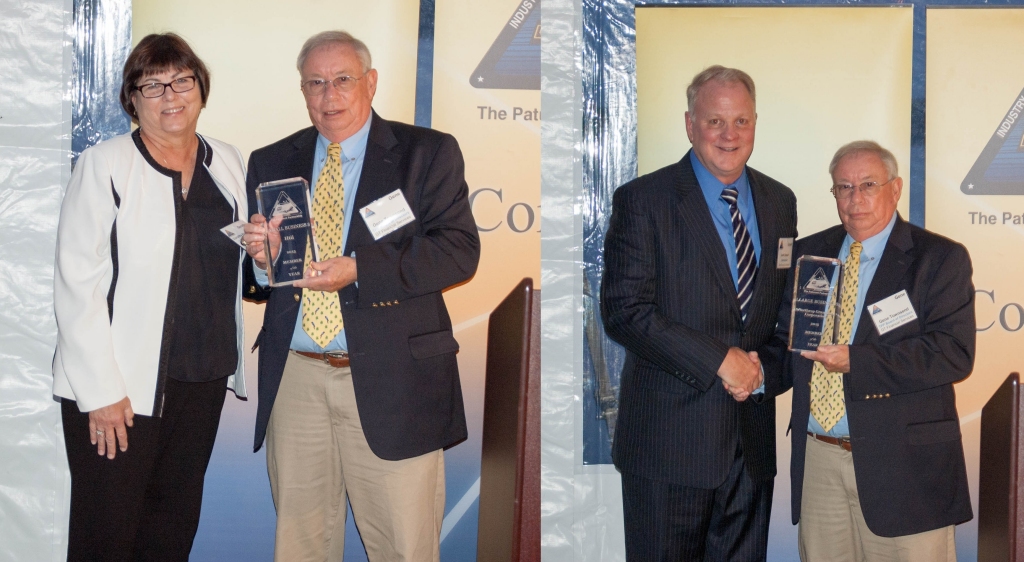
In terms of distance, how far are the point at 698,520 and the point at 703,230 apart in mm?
888

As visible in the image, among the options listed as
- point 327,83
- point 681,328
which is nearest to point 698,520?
point 681,328

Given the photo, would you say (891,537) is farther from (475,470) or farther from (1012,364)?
(475,470)

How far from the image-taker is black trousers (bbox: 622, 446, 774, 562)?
100 inches

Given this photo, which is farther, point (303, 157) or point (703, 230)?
point (303, 157)

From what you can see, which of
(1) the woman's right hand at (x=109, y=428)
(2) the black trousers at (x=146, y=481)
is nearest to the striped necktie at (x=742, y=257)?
(2) the black trousers at (x=146, y=481)

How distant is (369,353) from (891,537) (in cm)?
169

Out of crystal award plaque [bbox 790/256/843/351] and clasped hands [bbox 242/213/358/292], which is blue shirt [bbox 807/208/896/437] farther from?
clasped hands [bbox 242/213/358/292]

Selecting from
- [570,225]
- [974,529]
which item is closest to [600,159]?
[570,225]

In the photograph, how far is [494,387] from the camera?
119 inches

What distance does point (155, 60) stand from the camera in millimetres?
2506

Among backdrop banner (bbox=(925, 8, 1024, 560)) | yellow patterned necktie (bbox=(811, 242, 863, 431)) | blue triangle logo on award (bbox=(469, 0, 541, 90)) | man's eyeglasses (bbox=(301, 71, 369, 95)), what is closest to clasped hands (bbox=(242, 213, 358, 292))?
man's eyeglasses (bbox=(301, 71, 369, 95))

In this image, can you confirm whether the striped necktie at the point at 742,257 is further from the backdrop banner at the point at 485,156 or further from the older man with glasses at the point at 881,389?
the backdrop banner at the point at 485,156

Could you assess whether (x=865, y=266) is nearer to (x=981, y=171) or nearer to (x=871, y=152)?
(x=871, y=152)

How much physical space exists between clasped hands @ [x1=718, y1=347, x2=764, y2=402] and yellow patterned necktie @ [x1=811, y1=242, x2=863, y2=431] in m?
0.27
